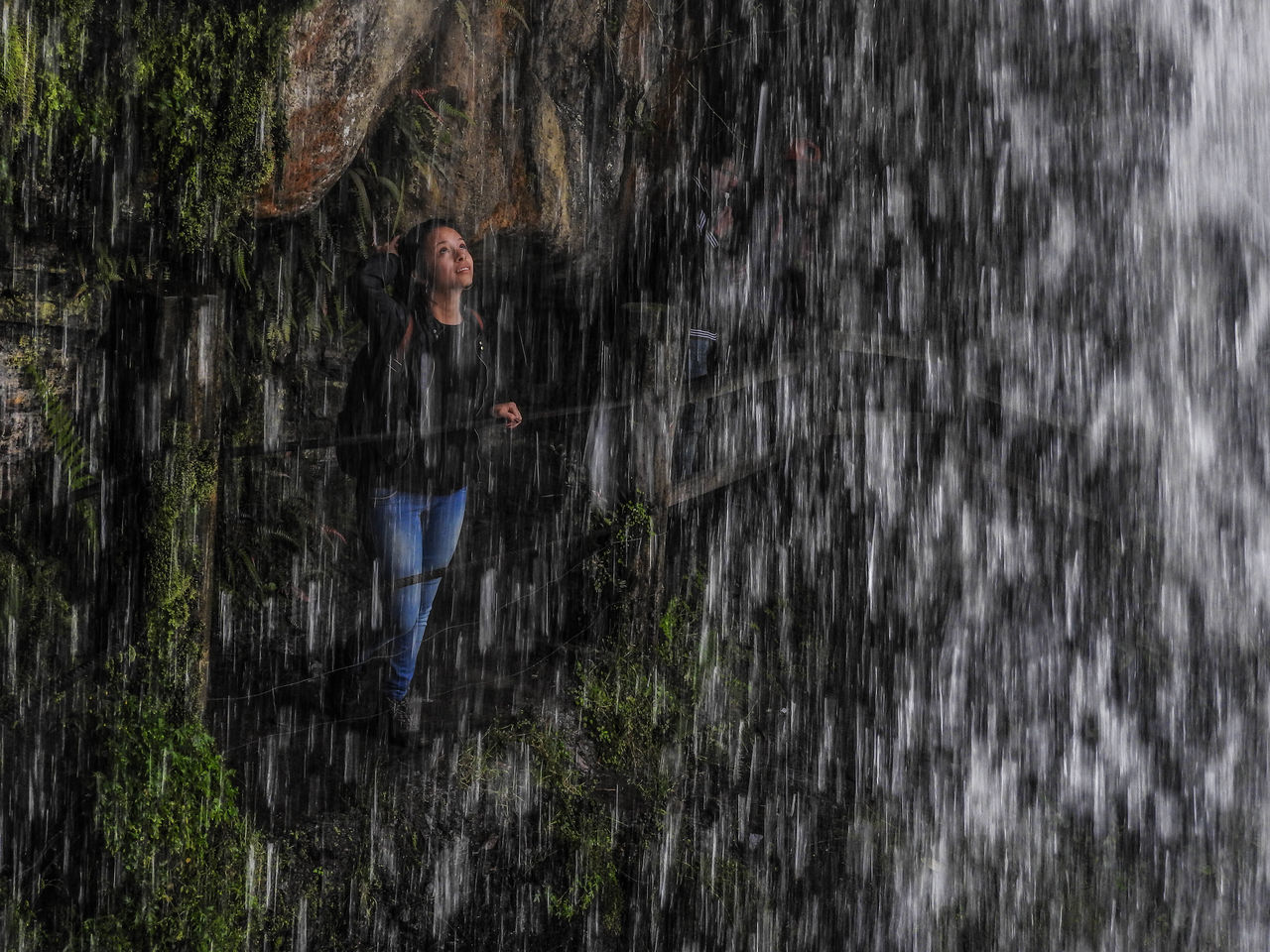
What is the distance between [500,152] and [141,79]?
204 cm

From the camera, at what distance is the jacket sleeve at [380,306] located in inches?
140

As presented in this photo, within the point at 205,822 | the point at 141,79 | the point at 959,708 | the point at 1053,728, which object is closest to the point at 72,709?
the point at 205,822

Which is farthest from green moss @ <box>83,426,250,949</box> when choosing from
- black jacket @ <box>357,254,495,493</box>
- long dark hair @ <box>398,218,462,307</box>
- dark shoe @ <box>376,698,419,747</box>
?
long dark hair @ <box>398,218,462,307</box>

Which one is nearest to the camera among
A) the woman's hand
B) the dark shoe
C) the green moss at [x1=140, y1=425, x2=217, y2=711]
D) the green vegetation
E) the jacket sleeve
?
the green moss at [x1=140, y1=425, x2=217, y2=711]

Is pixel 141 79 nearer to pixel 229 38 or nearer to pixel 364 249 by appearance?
pixel 229 38

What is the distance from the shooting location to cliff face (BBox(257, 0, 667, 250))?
384cm

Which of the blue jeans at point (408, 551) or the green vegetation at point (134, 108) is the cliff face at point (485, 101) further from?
the blue jeans at point (408, 551)

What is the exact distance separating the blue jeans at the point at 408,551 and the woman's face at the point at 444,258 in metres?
0.86

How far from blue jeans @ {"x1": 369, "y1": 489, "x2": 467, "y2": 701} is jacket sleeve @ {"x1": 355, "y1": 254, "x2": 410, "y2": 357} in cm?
61

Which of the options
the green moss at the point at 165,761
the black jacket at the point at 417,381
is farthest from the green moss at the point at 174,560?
the black jacket at the point at 417,381

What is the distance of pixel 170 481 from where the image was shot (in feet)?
9.69

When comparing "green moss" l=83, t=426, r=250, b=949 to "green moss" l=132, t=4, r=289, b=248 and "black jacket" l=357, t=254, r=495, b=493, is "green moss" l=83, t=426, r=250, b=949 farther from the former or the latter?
"green moss" l=132, t=4, r=289, b=248

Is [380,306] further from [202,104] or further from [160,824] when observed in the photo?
[160,824]

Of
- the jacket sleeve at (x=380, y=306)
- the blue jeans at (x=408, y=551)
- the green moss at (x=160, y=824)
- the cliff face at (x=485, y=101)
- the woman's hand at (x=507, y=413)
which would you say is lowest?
the green moss at (x=160, y=824)
